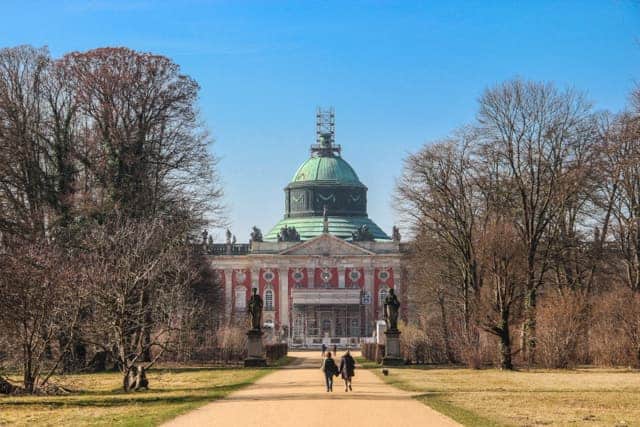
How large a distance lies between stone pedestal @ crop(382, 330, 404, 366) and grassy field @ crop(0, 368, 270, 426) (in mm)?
10508

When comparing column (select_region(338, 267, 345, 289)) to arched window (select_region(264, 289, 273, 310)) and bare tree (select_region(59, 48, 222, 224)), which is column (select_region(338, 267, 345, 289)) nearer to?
arched window (select_region(264, 289, 273, 310))

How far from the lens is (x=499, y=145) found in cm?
4878

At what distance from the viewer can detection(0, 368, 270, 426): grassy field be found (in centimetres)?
2339

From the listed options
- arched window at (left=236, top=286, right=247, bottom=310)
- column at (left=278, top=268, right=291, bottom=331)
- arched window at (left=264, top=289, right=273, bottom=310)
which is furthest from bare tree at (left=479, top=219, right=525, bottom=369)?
arched window at (left=236, top=286, right=247, bottom=310)

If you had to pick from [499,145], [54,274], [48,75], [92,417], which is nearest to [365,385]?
[54,274]

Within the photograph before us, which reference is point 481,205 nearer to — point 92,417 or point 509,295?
point 509,295

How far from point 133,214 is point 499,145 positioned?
15782mm

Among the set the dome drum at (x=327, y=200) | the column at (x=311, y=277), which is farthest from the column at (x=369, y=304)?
the dome drum at (x=327, y=200)

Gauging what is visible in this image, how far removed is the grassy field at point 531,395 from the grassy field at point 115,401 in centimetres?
570

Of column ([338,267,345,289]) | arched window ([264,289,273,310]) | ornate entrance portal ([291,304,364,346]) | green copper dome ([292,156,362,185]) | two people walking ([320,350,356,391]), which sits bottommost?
two people walking ([320,350,356,391])

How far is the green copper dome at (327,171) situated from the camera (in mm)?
135750

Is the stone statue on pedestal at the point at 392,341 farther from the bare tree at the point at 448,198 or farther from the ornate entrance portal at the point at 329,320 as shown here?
the ornate entrance portal at the point at 329,320

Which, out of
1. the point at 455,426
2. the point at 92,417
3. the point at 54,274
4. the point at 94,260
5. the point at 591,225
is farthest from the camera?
the point at 591,225

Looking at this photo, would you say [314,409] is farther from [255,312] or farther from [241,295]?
[241,295]
